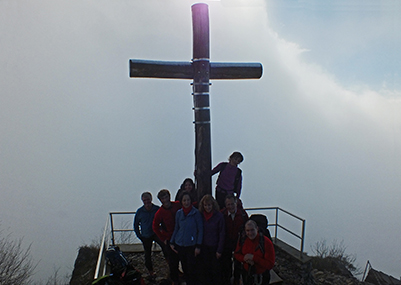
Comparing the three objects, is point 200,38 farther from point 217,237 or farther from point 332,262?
point 332,262

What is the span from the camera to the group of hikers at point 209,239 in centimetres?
364

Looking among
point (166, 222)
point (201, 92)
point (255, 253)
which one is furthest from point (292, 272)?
point (201, 92)

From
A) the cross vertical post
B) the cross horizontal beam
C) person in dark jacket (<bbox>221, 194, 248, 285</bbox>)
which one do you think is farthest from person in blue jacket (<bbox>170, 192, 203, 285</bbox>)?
the cross horizontal beam

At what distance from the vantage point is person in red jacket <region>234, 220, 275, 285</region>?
3545 mm

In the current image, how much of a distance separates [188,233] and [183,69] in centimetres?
263

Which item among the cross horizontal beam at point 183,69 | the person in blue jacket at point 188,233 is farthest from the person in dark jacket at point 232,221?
the cross horizontal beam at point 183,69

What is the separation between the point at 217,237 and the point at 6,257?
72.5 ft

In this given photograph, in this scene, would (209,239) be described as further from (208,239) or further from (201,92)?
(201,92)

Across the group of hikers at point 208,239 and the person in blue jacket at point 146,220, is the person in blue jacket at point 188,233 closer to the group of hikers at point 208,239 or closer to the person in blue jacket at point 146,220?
the group of hikers at point 208,239

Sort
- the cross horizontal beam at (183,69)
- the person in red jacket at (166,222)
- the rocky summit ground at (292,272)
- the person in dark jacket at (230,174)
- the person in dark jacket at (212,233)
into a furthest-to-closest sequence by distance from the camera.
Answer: the rocky summit ground at (292,272) < the person in dark jacket at (230,174) < the cross horizontal beam at (183,69) < the person in red jacket at (166,222) < the person in dark jacket at (212,233)

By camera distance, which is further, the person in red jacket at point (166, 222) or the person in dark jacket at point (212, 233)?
the person in red jacket at point (166, 222)

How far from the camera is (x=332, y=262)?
6543 mm

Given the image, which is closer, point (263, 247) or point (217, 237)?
point (263, 247)

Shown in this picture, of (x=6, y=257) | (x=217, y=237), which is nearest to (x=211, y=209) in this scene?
(x=217, y=237)
